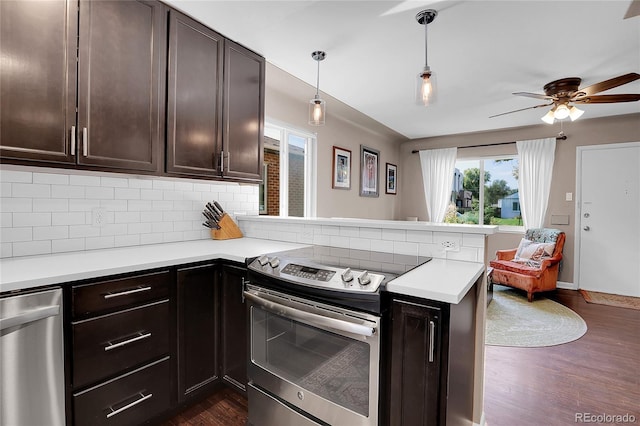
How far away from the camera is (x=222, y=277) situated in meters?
1.85

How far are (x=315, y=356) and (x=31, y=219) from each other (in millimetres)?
1669

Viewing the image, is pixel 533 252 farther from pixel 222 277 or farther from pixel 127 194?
pixel 127 194

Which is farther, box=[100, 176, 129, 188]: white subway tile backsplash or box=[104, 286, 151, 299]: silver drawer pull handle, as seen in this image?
box=[100, 176, 129, 188]: white subway tile backsplash

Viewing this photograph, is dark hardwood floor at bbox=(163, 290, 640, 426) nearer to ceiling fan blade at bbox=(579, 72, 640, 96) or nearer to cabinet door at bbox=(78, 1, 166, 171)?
cabinet door at bbox=(78, 1, 166, 171)

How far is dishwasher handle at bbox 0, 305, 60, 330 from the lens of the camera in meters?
1.09

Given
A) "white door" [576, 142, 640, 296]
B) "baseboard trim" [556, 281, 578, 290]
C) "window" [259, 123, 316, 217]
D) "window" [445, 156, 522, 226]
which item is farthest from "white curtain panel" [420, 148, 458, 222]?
"window" [259, 123, 316, 217]

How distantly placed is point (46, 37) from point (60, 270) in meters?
1.06

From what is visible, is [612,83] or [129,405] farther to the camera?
[612,83]

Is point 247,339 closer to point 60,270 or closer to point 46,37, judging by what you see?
point 60,270

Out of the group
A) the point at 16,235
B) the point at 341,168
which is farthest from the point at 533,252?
the point at 16,235

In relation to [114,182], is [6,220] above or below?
below

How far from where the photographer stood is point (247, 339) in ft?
5.58

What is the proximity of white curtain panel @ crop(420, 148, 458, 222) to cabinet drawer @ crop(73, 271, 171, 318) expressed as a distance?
199 inches

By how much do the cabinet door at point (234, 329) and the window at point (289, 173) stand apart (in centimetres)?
180
